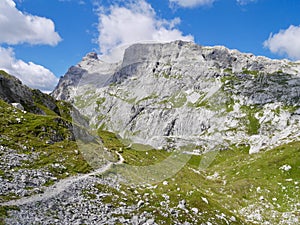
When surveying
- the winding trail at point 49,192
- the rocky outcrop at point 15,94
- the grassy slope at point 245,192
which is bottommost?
the winding trail at point 49,192

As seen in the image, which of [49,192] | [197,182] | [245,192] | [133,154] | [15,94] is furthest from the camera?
[15,94]

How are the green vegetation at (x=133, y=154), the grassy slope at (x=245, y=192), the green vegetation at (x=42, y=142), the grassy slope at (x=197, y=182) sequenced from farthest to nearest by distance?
the green vegetation at (x=133, y=154)
the green vegetation at (x=42, y=142)
the grassy slope at (x=245, y=192)
the grassy slope at (x=197, y=182)

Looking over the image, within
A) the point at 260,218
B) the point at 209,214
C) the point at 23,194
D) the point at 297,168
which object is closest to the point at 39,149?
the point at 23,194

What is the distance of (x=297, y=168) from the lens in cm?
6253

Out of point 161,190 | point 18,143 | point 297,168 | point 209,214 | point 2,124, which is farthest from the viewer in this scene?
point 297,168

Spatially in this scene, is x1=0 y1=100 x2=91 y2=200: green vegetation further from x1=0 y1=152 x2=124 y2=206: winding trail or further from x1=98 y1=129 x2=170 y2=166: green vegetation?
x1=98 y1=129 x2=170 y2=166: green vegetation

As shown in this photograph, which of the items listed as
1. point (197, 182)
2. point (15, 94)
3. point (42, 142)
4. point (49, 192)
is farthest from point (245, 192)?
point (15, 94)

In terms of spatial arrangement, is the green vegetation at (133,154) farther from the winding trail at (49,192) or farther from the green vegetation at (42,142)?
the winding trail at (49,192)

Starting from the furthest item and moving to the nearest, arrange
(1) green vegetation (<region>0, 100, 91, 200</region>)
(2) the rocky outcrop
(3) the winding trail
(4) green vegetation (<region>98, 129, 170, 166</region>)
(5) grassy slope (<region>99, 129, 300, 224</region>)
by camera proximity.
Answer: (2) the rocky outcrop
(4) green vegetation (<region>98, 129, 170, 166</region>)
(1) green vegetation (<region>0, 100, 91, 200</region>)
(5) grassy slope (<region>99, 129, 300, 224</region>)
(3) the winding trail

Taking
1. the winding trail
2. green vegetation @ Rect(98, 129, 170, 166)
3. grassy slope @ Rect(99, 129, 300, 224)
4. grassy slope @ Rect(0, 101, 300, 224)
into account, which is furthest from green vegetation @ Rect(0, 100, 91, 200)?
green vegetation @ Rect(98, 129, 170, 166)

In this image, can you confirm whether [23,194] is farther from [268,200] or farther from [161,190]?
[268,200]

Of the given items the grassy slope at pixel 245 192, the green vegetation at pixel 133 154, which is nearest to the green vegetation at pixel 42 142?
the grassy slope at pixel 245 192

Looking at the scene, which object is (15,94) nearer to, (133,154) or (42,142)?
(133,154)

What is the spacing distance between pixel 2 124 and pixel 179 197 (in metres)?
37.9
